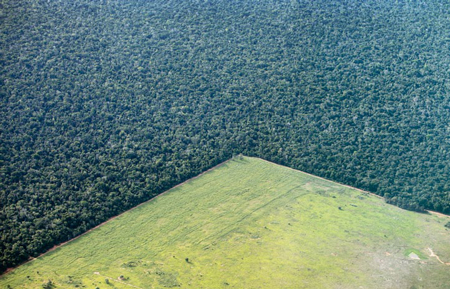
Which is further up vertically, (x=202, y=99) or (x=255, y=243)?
(x=202, y=99)

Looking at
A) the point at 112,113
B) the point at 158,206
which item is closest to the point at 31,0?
the point at 112,113

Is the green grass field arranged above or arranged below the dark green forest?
below

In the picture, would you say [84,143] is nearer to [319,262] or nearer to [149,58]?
[149,58]

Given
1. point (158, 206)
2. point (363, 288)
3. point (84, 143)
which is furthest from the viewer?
point (84, 143)

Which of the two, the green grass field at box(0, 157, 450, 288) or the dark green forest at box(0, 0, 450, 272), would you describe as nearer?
the green grass field at box(0, 157, 450, 288)

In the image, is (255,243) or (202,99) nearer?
(255,243)
